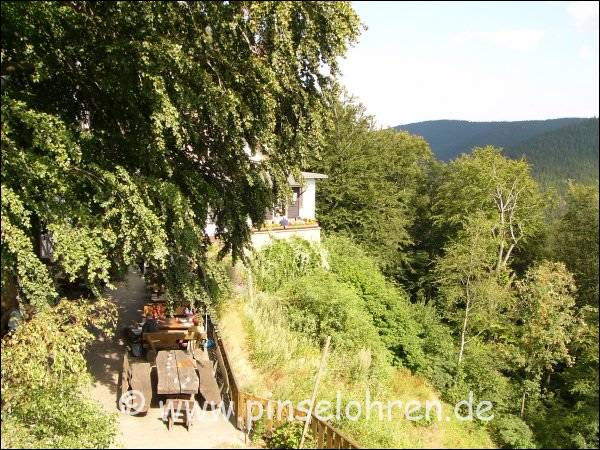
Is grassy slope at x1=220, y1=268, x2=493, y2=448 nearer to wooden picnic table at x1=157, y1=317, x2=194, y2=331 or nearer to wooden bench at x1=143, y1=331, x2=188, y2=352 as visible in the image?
wooden picnic table at x1=157, y1=317, x2=194, y2=331

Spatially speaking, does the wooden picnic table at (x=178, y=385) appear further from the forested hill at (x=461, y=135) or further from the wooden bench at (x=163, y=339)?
the forested hill at (x=461, y=135)

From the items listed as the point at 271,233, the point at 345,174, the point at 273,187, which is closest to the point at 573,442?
the point at 273,187

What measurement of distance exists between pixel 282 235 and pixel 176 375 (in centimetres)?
974

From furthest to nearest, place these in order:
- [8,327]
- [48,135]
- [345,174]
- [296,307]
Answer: [345,174] < [296,307] < [8,327] < [48,135]

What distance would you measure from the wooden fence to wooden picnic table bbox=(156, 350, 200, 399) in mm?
739

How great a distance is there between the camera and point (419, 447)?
580 centimetres

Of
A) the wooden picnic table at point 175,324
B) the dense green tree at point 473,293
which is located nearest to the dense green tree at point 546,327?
the dense green tree at point 473,293

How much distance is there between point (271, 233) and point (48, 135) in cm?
1085

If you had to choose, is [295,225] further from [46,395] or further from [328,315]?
[46,395]

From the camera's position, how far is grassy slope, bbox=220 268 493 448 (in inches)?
254

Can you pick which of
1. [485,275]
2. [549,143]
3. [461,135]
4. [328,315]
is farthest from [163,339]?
[461,135]

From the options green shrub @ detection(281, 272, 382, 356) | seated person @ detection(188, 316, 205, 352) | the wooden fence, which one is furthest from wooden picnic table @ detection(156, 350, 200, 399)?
green shrub @ detection(281, 272, 382, 356)

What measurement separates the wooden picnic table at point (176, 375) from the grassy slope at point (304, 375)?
117 cm

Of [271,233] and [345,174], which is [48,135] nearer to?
[271,233]
